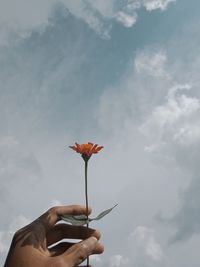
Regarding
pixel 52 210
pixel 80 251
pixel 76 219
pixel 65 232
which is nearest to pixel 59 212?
pixel 52 210

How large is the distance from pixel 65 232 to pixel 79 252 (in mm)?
972

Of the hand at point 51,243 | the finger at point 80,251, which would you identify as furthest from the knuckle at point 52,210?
the finger at point 80,251

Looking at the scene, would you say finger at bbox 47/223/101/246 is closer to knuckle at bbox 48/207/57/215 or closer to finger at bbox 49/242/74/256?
finger at bbox 49/242/74/256

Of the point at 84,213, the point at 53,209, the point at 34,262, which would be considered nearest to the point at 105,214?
the point at 84,213

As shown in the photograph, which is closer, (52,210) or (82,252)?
(82,252)

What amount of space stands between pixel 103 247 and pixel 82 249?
0.53 meters

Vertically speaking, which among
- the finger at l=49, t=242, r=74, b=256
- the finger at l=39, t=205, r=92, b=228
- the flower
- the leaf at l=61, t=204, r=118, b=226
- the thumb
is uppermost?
the flower

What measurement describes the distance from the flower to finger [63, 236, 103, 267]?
3.55ft

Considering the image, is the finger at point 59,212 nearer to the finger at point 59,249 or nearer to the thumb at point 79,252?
the finger at point 59,249

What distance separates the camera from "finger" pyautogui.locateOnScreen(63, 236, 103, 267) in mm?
4617

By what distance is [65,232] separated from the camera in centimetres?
564

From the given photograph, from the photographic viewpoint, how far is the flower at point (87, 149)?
5605 mm

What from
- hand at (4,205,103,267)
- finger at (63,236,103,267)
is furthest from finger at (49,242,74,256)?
finger at (63,236,103,267)

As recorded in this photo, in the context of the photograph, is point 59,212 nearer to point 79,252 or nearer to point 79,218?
point 79,218
